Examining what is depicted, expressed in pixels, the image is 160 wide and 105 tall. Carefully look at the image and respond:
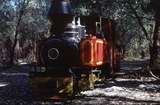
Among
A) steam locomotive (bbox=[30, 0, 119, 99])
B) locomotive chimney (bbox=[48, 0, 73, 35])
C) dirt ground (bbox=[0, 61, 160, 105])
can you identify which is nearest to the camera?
dirt ground (bbox=[0, 61, 160, 105])

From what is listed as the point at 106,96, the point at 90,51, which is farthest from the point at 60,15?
the point at 106,96

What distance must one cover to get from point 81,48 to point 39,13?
4875 centimetres

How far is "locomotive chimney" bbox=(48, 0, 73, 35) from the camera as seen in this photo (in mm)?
15297

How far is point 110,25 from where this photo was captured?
65.6 feet

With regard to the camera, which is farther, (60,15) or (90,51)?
(90,51)

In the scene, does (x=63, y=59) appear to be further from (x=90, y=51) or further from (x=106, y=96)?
(x=106, y=96)

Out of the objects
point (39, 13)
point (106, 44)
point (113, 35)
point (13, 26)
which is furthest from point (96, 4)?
point (39, 13)

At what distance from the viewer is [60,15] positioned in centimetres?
1527

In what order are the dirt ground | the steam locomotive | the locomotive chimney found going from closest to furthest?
1. the dirt ground
2. the steam locomotive
3. the locomotive chimney

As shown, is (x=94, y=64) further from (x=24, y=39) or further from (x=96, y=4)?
(x=24, y=39)

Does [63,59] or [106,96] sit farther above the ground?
[63,59]

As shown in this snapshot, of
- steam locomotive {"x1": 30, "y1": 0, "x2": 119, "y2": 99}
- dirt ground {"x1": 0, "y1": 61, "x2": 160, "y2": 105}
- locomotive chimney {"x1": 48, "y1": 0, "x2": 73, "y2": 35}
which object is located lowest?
dirt ground {"x1": 0, "y1": 61, "x2": 160, "y2": 105}

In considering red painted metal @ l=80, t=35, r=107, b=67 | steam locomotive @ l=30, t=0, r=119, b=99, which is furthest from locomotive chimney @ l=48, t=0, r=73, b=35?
red painted metal @ l=80, t=35, r=107, b=67

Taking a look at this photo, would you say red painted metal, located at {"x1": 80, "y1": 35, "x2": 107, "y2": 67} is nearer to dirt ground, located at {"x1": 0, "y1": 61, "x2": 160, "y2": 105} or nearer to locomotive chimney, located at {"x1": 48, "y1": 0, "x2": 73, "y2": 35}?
locomotive chimney, located at {"x1": 48, "y1": 0, "x2": 73, "y2": 35}
